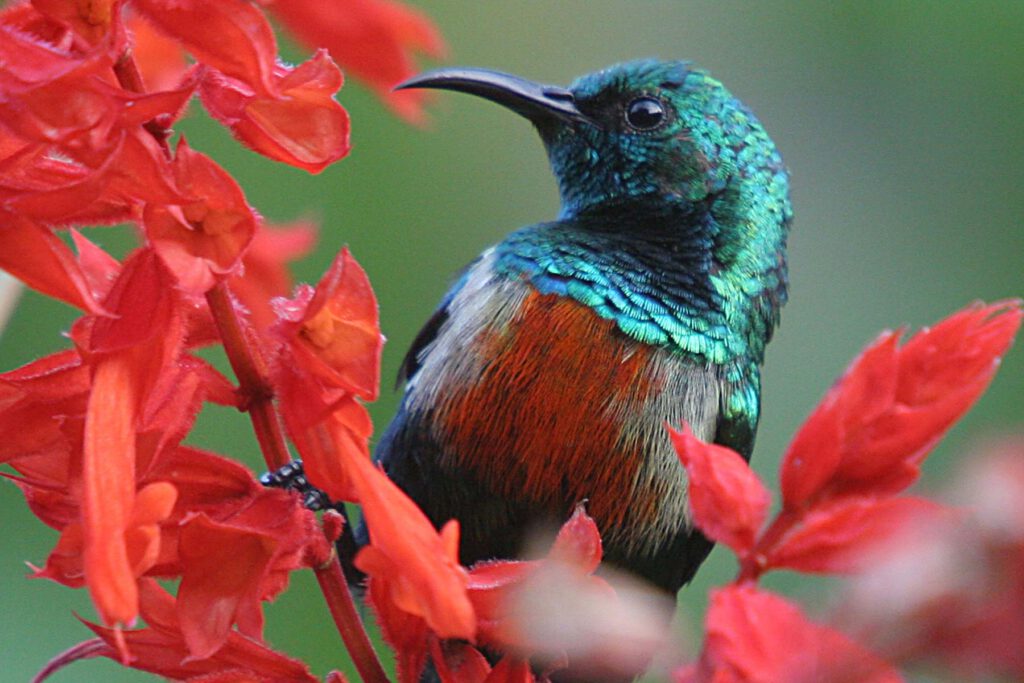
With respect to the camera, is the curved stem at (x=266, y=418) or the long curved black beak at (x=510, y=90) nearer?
the curved stem at (x=266, y=418)

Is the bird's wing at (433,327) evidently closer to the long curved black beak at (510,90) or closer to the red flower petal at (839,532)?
the long curved black beak at (510,90)

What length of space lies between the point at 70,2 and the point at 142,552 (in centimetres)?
27

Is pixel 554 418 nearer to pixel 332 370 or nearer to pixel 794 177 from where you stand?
pixel 332 370

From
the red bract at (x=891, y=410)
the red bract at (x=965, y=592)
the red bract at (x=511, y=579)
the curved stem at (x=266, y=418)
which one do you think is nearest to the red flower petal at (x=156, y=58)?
the curved stem at (x=266, y=418)

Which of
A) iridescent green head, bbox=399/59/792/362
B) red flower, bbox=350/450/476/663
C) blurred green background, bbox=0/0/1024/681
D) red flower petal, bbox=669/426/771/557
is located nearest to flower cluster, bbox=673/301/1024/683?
red flower petal, bbox=669/426/771/557

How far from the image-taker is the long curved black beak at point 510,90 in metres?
1.43

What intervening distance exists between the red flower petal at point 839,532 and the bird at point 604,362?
1.92 feet

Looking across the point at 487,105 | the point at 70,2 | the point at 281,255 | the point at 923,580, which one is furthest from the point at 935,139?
the point at 923,580

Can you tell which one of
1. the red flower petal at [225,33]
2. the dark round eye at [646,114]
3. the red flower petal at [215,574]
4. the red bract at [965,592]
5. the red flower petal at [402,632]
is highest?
the dark round eye at [646,114]

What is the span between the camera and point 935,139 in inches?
104

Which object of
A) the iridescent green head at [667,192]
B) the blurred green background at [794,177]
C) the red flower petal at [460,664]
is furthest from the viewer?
the blurred green background at [794,177]

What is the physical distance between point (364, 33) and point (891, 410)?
604 millimetres

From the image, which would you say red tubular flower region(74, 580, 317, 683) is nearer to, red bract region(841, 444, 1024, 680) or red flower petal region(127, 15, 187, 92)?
red bract region(841, 444, 1024, 680)

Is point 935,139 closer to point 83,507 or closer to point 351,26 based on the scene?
point 351,26
